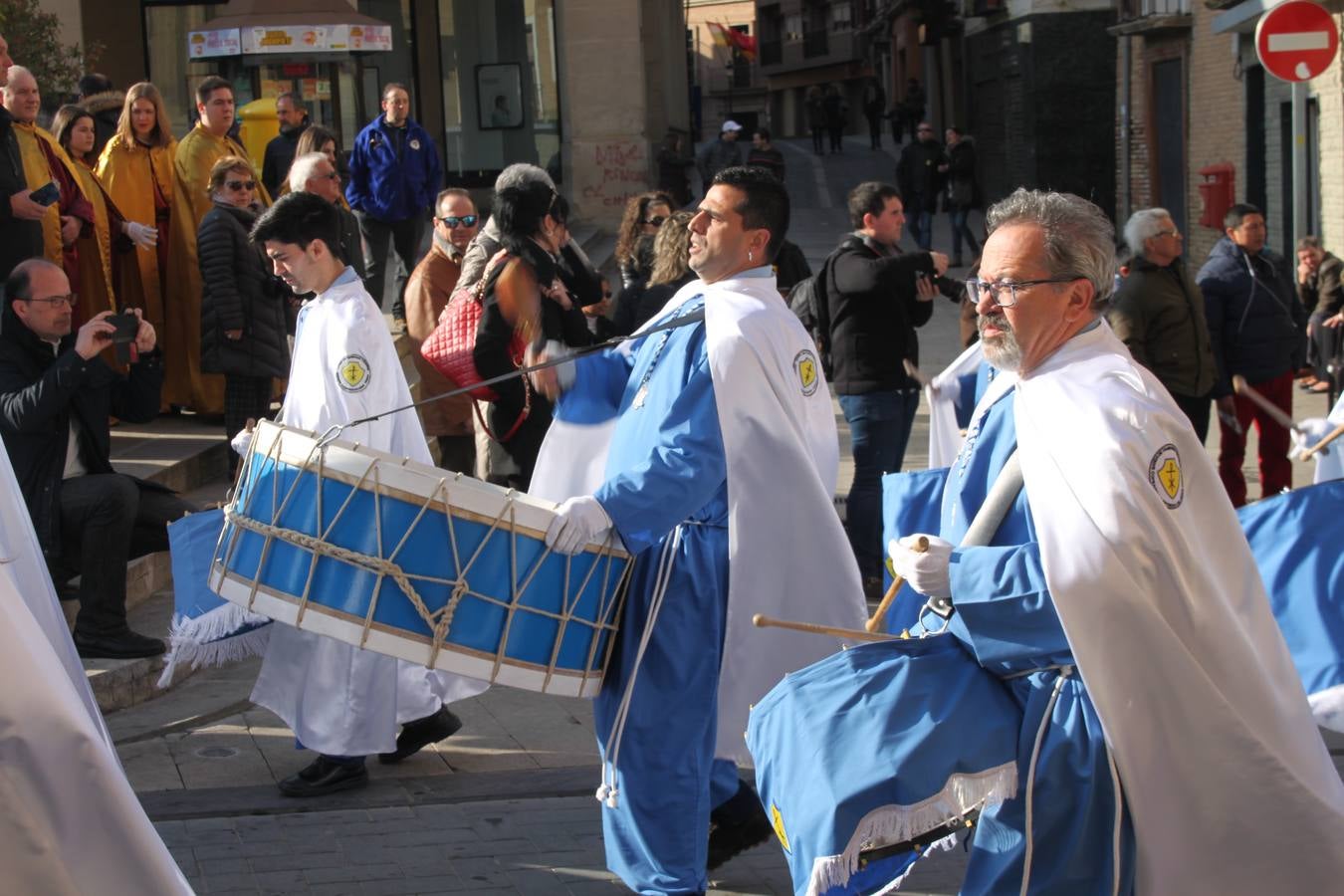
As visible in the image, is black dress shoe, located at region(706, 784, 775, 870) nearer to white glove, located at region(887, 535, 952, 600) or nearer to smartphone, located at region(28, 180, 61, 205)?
white glove, located at region(887, 535, 952, 600)

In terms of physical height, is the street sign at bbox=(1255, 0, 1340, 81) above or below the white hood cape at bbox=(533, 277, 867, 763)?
above

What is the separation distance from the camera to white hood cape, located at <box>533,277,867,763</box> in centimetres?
444

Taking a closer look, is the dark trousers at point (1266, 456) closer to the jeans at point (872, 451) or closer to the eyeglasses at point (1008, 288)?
the jeans at point (872, 451)

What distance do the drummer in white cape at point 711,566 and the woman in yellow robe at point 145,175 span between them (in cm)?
613

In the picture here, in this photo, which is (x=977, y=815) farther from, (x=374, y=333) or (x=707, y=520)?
(x=374, y=333)

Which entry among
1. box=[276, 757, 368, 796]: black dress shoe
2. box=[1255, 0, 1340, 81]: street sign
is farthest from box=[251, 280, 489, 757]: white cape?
box=[1255, 0, 1340, 81]: street sign

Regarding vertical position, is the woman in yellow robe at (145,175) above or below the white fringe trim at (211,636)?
above

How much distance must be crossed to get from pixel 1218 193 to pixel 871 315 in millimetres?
13144

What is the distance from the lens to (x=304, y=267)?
5.57m

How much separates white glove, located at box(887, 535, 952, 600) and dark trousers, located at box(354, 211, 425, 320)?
964cm

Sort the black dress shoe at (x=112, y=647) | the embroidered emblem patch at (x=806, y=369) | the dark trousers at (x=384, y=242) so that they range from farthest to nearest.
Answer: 1. the dark trousers at (x=384, y=242)
2. the black dress shoe at (x=112, y=647)
3. the embroidered emblem patch at (x=806, y=369)

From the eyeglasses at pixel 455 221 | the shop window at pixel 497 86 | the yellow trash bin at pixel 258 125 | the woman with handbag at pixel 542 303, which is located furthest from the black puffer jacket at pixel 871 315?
the shop window at pixel 497 86

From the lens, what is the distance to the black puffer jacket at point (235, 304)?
28.6ft

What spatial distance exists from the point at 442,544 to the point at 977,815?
4.91 ft
